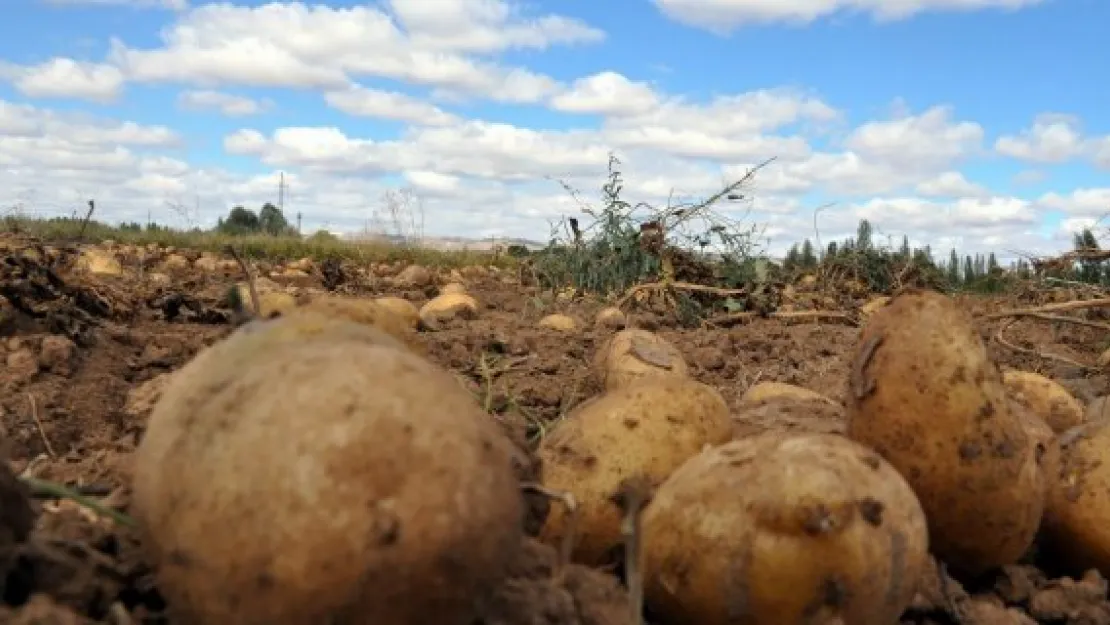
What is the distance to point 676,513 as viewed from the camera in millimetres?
2166

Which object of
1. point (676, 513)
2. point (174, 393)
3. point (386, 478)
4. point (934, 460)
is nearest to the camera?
point (386, 478)

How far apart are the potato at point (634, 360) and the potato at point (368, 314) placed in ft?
6.71

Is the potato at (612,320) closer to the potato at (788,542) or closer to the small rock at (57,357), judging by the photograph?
the small rock at (57,357)

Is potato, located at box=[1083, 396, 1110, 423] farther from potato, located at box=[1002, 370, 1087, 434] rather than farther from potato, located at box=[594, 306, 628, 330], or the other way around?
potato, located at box=[594, 306, 628, 330]

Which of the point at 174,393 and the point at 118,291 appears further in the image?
the point at 118,291

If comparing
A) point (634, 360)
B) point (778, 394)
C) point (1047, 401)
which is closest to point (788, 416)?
point (778, 394)

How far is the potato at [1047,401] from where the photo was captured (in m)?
3.79

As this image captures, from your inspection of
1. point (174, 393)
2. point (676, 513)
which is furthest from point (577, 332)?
point (174, 393)

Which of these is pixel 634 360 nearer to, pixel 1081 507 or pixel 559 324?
pixel 1081 507

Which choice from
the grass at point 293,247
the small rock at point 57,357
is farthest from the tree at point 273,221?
the small rock at point 57,357

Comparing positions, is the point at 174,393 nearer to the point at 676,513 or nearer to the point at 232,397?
the point at 232,397

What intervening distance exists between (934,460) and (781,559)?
56cm

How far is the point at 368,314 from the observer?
7.80 ft

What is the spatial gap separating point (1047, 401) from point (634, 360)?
1491 mm
